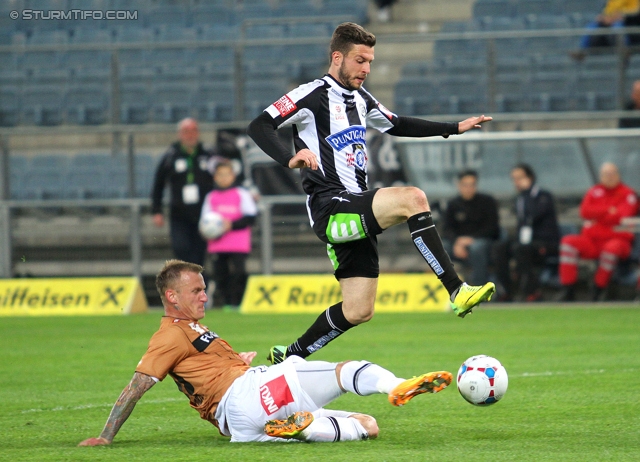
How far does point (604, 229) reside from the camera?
13.5 m

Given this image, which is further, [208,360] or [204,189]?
[204,189]

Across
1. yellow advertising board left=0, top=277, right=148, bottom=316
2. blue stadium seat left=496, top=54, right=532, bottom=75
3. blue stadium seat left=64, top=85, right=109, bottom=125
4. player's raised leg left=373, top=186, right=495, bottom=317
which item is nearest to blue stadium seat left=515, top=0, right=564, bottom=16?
blue stadium seat left=496, top=54, right=532, bottom=75

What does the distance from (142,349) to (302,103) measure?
15.0 ft

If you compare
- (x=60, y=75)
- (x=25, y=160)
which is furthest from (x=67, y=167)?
(x=60, y=75)

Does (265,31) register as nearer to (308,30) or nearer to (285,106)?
(308,30)

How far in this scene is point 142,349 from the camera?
10070 mm

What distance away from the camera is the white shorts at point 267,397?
5.14 meters

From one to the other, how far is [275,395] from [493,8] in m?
14.3

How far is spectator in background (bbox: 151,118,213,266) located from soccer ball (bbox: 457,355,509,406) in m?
9.23

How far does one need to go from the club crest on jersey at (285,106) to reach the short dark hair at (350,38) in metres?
0.45

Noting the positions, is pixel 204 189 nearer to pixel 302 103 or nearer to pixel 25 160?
pixel 25 160

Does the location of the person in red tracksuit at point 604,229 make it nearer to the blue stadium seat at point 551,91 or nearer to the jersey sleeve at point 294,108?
the blue stadium seat at point 551,91

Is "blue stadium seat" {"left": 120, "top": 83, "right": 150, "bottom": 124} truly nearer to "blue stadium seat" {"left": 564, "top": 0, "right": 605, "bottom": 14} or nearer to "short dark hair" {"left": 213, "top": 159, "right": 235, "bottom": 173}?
"short dark hair" {"left": 213, "top": 159, "right": 235, "bottom": 173}

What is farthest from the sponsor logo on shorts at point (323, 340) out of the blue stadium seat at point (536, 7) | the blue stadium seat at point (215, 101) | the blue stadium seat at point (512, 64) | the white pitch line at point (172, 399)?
the blue stadium seat at point (536, 7)
